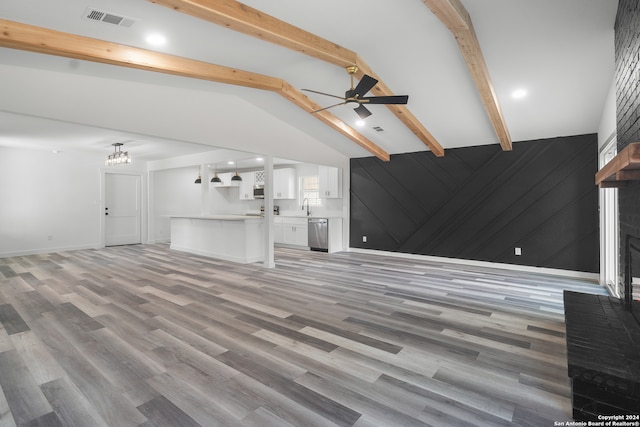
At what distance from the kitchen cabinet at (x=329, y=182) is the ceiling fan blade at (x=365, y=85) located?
472cm

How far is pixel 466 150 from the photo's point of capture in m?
6.46

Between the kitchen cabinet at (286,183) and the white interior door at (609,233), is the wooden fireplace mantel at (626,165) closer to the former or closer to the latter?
the white interior door at (609,233)

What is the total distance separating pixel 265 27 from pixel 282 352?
Result: 10.0 ft

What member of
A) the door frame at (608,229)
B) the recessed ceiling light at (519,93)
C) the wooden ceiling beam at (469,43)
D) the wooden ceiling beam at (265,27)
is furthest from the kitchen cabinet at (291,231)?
the door frame at (608,229)

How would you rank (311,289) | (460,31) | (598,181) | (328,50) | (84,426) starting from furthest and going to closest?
1. (311,289)
2. (328,50)
3. (460,31)
4. (598,181)
5. (84,426)

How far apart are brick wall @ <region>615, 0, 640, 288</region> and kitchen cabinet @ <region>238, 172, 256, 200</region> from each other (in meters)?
8.55

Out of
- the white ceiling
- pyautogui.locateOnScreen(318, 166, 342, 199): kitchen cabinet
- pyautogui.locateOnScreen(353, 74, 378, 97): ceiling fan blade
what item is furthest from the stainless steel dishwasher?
pyautogui.locateOnScreen(353, 74, 378, 97): ceiling fan blade

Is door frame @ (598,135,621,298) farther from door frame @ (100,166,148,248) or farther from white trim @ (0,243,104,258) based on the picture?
white trim @ (0,243,104,258)

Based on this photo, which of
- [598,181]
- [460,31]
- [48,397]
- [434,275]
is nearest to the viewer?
[48,397]

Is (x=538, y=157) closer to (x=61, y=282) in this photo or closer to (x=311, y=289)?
(x=311, y=289)

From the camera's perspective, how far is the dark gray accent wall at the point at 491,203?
17.6 ft

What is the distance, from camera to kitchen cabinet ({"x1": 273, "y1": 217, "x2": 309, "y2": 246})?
336 inches

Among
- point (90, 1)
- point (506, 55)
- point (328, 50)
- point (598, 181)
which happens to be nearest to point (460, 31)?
point (506, 55)

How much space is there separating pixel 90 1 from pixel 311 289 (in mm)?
3886
